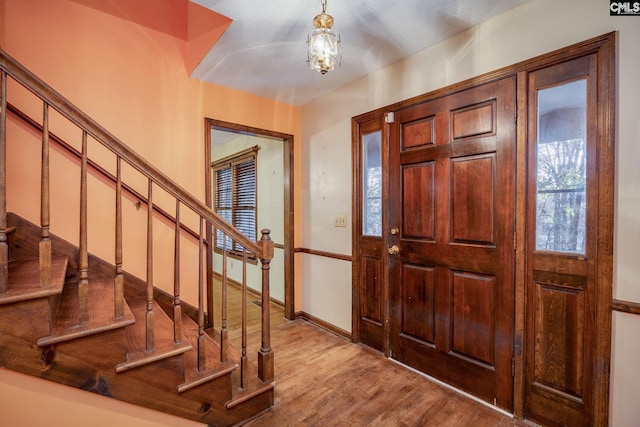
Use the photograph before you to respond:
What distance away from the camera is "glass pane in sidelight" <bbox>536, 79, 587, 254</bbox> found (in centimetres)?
159

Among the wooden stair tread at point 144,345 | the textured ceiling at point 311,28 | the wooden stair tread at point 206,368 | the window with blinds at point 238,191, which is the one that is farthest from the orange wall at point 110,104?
the window with blinds at point 238,191

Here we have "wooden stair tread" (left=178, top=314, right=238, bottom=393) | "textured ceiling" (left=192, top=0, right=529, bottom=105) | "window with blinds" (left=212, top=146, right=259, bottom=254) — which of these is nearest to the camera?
"wooden stair tread" (left=178, top=314, right=238, bottom=393)

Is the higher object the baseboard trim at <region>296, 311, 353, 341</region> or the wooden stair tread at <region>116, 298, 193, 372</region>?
the wooden stair tread at <region>116, 298, 193, 372</region>

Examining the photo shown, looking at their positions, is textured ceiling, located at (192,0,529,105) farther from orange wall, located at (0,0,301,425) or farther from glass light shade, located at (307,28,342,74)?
glass light shade, located at (307,28,342,74)

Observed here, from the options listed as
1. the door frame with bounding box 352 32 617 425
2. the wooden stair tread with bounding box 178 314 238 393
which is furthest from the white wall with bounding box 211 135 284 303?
the door frame with bounding box 352 32 617 425

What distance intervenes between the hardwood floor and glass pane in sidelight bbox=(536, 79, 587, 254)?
1166 mm

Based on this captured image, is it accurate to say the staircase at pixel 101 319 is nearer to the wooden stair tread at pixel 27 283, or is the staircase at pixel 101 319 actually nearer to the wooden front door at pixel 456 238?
the wooden stair tread at pixel 27 283

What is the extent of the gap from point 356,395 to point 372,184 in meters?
1.68

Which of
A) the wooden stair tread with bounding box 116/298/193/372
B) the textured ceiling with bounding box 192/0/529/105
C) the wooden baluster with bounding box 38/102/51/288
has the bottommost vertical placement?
the wooden stair tread with bounding box 116/298/193/372

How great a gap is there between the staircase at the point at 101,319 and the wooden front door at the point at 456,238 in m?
1.15

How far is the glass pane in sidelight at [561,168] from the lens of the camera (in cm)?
159

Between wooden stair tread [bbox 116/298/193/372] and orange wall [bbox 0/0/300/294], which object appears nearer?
wooden stair tread [bbox 116/298/193/372]

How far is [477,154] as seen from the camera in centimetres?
196

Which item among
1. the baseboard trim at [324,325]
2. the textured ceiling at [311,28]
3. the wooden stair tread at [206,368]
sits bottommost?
the baseboard trim at [324,325]
